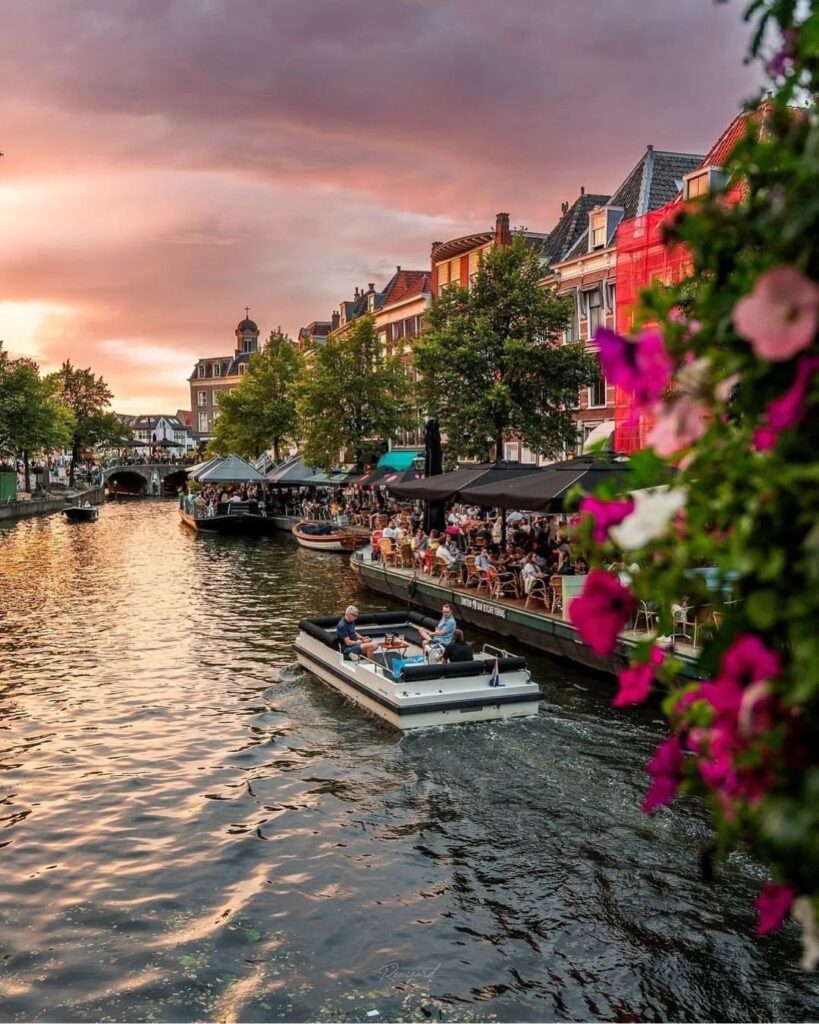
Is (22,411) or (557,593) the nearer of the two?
(557,593)

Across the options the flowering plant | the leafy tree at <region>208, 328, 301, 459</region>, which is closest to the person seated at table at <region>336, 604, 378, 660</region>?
the flowering plant

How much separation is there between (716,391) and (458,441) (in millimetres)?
32310

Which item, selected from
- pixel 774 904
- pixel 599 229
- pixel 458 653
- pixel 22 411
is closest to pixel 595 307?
pixel 599 229

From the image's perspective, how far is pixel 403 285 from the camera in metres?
68.2

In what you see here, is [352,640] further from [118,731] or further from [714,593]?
[714,593]

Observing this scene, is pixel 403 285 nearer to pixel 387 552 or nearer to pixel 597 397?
pixel 597 397

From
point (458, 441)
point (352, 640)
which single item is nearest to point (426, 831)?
point (352, 640)

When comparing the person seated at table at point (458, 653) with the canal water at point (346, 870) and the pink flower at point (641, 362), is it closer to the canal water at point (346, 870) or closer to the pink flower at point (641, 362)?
the canal water at point (346, 870)

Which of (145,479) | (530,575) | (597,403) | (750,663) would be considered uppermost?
(597,403)

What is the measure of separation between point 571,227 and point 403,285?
24376mm

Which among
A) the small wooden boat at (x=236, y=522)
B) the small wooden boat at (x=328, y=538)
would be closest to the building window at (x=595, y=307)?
Result: the small wooden boat at (x=328, y=538)

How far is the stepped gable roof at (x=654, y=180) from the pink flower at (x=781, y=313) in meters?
39.3

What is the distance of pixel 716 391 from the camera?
7.38ft

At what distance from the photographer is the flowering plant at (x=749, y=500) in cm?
201
